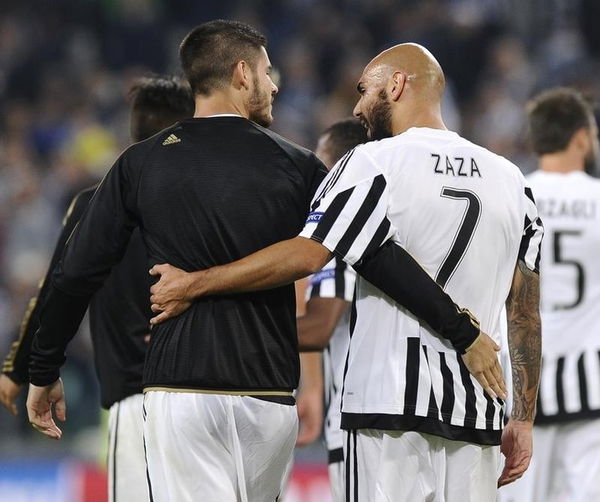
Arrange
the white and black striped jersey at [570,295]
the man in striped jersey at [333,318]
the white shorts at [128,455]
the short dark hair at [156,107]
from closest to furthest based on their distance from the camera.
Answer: the white shorts at [128,455], the short dark hair at [156,107], the man in striped jersey at [333,318], the white and black striped jersey at [570,295]

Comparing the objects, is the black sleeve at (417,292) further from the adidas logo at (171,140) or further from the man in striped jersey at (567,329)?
the man in striped jersey at (567,329)

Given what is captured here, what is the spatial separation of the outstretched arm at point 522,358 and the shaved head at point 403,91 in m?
0.63

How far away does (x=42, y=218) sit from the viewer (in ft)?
37.4

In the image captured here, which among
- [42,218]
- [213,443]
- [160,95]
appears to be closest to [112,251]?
[213,443]

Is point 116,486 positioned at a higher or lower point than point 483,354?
lower

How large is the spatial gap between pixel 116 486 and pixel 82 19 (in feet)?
34.8

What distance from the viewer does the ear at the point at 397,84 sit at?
162 inches

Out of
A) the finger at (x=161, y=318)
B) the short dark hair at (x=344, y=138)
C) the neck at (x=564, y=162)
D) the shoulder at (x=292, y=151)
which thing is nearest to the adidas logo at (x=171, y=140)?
the shoulder at (x=292, y=151)

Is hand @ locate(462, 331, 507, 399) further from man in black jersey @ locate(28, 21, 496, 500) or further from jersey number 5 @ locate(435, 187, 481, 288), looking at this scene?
jersey number 5 @ locate(435, 187, 481, 288)

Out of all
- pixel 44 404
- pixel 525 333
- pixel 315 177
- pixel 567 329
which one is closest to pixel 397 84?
pixel 315 177

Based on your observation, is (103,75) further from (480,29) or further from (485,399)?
(485,399)

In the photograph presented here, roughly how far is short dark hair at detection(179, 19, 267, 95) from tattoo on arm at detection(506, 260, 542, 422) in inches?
46.9

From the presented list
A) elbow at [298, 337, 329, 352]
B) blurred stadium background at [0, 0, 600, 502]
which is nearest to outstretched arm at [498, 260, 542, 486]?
elbow at [298, 337, 329, 352]

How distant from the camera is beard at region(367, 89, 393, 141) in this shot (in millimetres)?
4137
